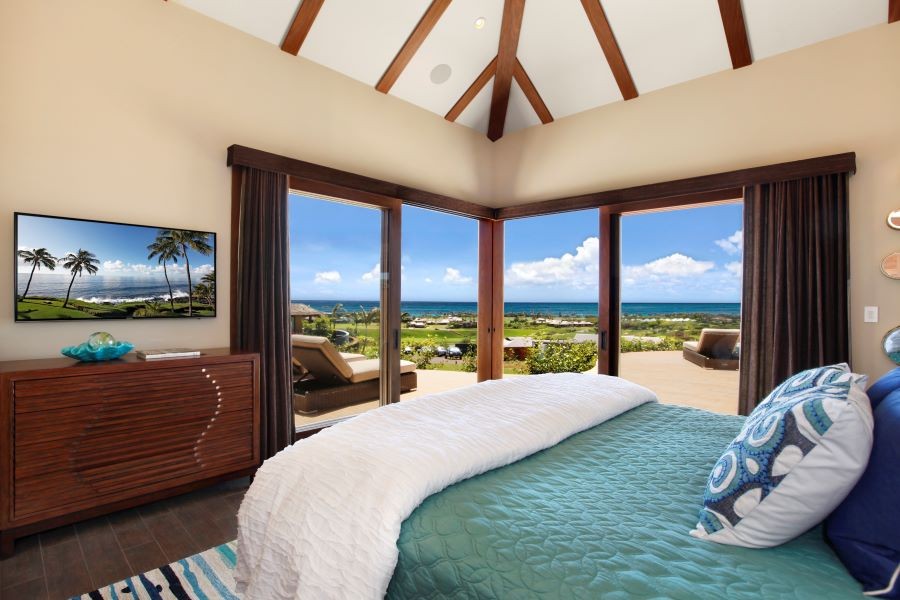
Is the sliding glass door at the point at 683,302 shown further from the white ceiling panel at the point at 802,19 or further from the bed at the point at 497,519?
the bed at the point at 497,519

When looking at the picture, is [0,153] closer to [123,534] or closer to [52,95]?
[52,95]

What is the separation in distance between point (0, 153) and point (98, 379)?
129 centimetres

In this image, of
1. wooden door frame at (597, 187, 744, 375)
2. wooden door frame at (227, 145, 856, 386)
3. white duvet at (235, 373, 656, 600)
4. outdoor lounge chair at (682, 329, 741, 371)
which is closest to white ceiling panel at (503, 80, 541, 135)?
wooden door frame at (227, 145, 856, 386)

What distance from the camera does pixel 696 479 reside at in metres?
1.35

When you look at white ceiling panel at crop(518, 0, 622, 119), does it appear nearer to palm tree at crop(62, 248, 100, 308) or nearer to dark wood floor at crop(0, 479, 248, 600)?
palm tree at crop(62, 248, 100, 308)

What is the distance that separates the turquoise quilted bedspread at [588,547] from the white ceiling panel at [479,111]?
397 cm

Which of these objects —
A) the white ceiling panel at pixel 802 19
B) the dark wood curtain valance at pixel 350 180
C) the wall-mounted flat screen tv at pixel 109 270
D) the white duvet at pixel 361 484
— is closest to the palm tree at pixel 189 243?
the wall-mounted flat screen tv at pixel 109 270

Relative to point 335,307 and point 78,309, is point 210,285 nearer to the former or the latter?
point 78,309

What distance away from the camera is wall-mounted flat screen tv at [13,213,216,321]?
2.47 m

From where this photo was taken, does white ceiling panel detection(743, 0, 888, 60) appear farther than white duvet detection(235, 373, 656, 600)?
Yes

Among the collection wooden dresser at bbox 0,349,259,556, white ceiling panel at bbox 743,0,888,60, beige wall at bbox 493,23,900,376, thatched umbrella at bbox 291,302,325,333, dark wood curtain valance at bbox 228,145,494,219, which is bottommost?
wooden dresser at bbox 0,349,259,556

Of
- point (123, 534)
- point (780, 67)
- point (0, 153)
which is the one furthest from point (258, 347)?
point (780, 67)

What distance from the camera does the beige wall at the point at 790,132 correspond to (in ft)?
9.95

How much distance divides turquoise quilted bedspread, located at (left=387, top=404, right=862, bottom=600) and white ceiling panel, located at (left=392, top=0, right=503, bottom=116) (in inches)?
138
